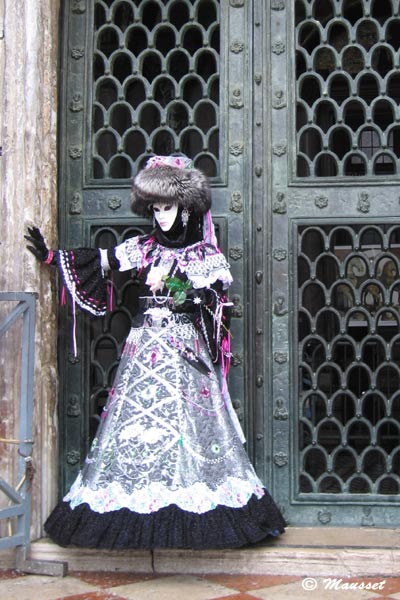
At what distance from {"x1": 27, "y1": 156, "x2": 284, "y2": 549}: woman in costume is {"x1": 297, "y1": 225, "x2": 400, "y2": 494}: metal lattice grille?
472 millimetres

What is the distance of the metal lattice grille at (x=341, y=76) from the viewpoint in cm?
443

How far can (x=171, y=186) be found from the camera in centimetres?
398

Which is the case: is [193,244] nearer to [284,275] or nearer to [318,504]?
[284,275]

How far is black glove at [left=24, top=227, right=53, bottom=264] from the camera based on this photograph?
13.4 feet

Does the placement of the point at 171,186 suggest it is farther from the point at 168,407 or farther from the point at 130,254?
the point at 168,407

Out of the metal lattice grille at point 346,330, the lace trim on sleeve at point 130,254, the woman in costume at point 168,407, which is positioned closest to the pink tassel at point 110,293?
the woman in costume at point 168,407

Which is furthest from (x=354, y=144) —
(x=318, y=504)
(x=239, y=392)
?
(x=318, y=504)

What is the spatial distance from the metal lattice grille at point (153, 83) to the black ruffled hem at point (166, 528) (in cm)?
187

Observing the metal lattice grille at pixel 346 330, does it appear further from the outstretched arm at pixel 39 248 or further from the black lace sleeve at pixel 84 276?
the outstretched arm at pixel 39 248

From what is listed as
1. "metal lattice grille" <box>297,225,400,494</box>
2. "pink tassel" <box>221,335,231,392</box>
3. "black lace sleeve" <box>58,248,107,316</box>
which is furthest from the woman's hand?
"metal lattice grille" <box>297,225,400,494</box>

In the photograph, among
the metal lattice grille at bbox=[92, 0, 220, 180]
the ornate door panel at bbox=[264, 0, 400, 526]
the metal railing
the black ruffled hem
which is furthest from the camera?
the metal lattice grille at bbox=[92, 0, 220, 180]

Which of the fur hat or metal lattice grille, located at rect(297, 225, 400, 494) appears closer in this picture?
the fur hat

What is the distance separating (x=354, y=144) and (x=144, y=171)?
1.17 m

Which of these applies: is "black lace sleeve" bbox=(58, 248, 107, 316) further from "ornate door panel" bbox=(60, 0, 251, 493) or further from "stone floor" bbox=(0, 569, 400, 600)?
"stone floor" bbox=(0, 569, 400, 600)
